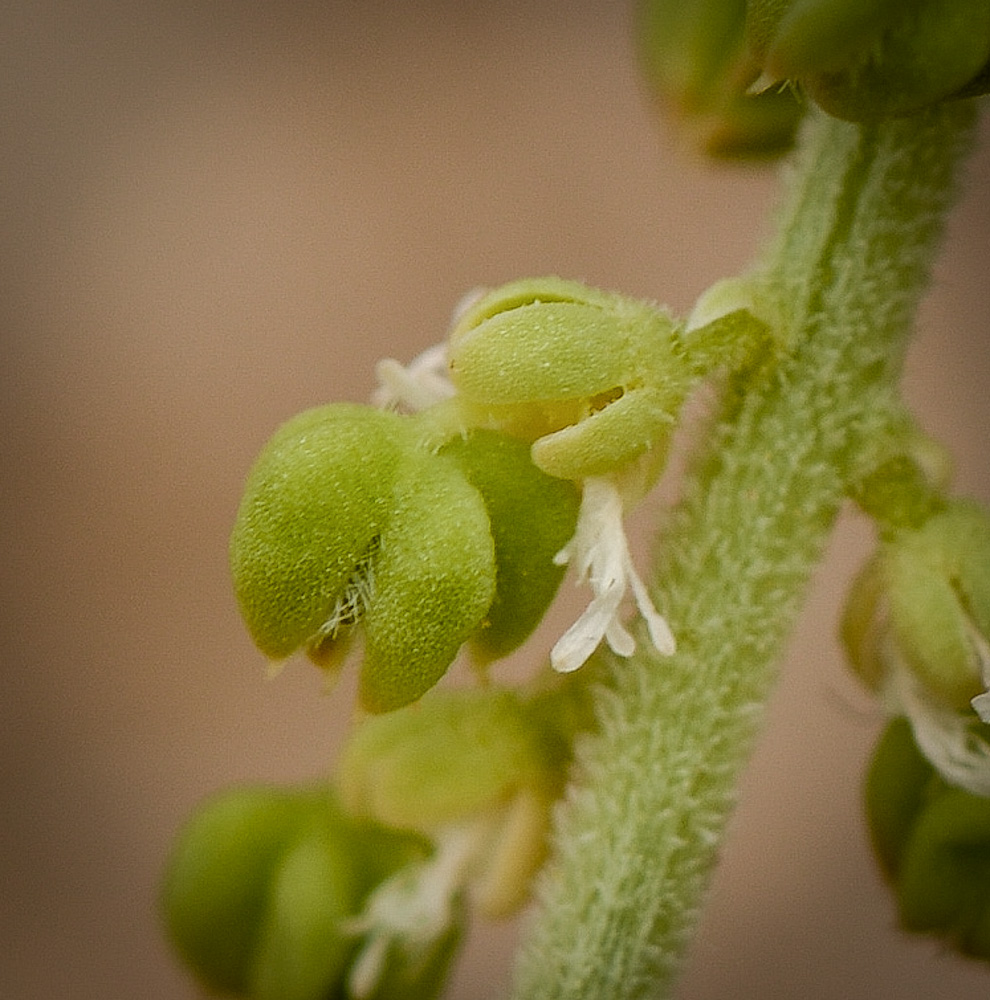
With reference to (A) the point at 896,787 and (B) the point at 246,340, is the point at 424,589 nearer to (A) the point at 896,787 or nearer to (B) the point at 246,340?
(A) the point at 896,787

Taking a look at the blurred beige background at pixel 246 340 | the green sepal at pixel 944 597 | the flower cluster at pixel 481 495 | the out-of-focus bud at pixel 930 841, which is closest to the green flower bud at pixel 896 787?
the out-of-focus bud at pixel 930 841

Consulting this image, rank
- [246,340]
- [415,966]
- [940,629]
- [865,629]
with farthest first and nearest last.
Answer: [246,340]
[415,966]
[865,629]
[940,629]

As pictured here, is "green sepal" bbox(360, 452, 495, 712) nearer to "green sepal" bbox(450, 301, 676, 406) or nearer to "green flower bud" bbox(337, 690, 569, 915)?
"green sepal" bbox(450, 301, 676, 406)

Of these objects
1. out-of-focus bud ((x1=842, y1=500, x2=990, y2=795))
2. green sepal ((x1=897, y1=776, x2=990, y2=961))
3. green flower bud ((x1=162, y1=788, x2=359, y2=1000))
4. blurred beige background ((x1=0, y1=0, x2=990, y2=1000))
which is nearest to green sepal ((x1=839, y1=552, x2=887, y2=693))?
out-of-focus bud ((x1=842, y1=500, x2=990, y2=795))

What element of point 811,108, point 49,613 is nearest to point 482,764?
point 811,108

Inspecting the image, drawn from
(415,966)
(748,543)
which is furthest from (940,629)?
(415,966)

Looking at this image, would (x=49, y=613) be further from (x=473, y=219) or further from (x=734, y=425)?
(x=734, y=425)
